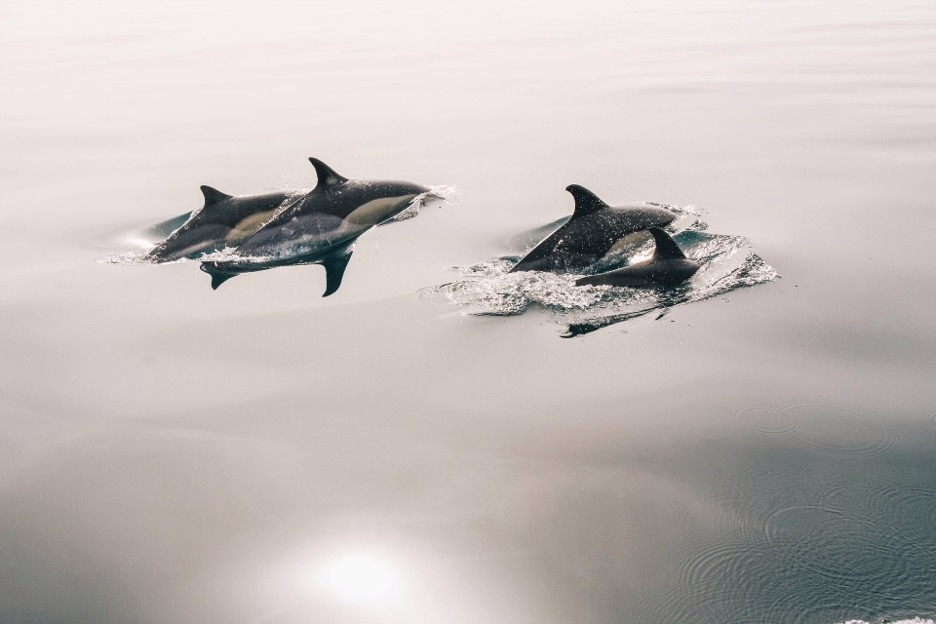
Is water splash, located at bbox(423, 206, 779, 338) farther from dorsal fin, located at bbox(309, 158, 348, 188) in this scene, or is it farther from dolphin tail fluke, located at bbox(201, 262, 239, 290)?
dorsal fin, located at bbox(309, 158, 348, 188)

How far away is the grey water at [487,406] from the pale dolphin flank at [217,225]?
2.11 ft

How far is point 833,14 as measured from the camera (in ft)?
149

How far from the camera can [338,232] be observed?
11188 millimetres

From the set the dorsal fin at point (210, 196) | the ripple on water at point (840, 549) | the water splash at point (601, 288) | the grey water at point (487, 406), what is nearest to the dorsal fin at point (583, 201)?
the water splash at point (601, 288)

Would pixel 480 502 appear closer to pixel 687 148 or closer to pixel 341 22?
pixel 687 148

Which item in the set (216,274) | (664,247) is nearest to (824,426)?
(664,247)

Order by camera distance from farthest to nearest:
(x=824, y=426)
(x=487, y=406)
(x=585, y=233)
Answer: (x=585, y=233), (x=487, y=406), (x=824, y=426)

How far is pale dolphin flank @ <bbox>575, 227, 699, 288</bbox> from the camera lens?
8.12 m

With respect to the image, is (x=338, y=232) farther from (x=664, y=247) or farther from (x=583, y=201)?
(x=664, y=247)

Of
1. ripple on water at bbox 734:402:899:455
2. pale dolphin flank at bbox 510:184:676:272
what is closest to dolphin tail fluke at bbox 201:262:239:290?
pale dolphin flank at bbox 510:184:676:272

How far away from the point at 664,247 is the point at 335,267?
3922mm

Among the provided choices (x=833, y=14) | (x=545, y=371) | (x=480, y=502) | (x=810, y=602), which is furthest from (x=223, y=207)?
(x=833, y=14)

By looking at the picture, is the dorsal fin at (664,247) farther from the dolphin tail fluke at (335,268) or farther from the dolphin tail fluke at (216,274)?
the dolphin tail fluke at (216,274)

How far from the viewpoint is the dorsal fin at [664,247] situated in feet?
27.5
